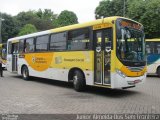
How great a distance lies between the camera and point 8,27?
64625 millimetres

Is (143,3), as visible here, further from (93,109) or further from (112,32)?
(93,109)

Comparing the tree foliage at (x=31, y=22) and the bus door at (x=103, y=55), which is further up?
the tree foliage at (x=31, y=22)

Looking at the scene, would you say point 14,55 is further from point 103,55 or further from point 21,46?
point 103,55

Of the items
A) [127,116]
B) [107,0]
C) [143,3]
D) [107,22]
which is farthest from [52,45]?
[107,0]

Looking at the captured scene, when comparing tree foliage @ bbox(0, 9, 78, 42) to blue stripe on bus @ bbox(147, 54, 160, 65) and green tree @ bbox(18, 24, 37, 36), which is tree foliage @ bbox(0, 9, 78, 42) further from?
blue stripe on bus @ bbox(147, 54, 160, 65)

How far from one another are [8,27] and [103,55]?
54.6 metres

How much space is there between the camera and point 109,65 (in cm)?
1243

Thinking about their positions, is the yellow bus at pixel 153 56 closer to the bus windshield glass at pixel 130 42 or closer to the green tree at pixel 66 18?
the bus windshield glass at pixel 130 42

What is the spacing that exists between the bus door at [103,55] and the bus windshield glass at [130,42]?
43cm

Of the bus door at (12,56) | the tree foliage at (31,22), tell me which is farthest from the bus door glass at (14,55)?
the tree foliage at (31,22)

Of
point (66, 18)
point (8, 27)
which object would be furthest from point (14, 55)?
point (66, 18)

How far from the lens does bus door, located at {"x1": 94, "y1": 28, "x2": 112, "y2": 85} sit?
12.5 metres

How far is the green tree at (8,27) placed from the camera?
63.2 metres

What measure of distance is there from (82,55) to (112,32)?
2081mm
